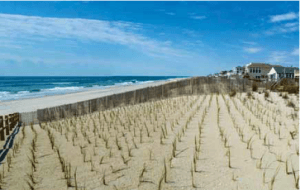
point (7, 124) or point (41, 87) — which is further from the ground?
point (41, 87)

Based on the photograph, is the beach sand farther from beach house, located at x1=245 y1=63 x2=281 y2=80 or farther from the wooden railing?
beach house, located at x1=245 y1=63 x2=281 y2=80

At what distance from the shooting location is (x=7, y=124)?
6711 millimetres

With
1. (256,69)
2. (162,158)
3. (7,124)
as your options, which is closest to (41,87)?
(7,124)

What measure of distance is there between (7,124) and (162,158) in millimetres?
5159

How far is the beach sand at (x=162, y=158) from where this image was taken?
132 inches

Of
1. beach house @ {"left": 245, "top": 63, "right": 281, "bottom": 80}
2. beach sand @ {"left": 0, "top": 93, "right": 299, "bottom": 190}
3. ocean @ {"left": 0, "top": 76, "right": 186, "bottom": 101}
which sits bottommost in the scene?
beach sand @ {"left": 0, "top": 93, "right": 299, "bottom": 190}

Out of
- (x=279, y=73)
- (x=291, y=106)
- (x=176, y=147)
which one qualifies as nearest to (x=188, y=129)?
(x=176, y=147)

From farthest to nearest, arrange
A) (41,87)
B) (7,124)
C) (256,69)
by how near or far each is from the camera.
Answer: (256,69) → (41,87) → (7,124)

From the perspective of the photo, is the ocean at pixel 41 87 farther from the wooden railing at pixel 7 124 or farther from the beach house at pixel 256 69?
the beach house at pixel 256 69

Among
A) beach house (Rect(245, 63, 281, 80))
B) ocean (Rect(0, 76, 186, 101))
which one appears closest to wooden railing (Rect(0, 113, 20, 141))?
ocean (Rect(0, 76, 186, 101))

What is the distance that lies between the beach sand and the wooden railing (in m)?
0.56

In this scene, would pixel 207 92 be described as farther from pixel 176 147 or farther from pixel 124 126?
pixel 176 147

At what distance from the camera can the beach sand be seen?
3.35 m

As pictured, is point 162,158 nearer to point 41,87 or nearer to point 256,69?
point 41,87
